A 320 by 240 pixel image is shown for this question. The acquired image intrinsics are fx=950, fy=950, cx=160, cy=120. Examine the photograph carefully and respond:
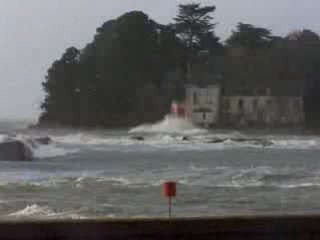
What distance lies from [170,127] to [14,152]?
72.7m

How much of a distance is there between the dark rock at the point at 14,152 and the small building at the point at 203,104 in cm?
6903

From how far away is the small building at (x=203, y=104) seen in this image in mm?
120062

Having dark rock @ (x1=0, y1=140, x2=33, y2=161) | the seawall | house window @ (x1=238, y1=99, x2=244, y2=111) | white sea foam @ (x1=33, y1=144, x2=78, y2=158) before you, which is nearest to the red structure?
house window @ (x1=238, y1=99, x2=244, y2=111)

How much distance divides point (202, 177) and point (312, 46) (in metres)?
98.5

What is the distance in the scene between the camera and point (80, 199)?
23578 mm

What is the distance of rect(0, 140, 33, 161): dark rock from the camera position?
4878 centimetres

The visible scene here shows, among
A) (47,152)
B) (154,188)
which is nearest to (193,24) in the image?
(47,152)

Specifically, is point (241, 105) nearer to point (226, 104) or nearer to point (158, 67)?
point (226, 104)

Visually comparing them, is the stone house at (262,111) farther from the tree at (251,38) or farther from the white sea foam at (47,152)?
the white sea foam at (47,152)

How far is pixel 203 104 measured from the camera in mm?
122062

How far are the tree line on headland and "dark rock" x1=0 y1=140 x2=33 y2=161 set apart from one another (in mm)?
73793

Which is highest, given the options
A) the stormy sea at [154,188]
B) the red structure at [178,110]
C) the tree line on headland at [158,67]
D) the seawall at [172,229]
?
the tree line on headland at [158,67]

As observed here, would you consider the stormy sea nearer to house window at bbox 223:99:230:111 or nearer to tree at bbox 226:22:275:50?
house window at bbox 223:99:230:111

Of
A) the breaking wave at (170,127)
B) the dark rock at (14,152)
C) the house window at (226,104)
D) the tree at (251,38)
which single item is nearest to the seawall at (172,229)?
the dark rock at (14,152)
